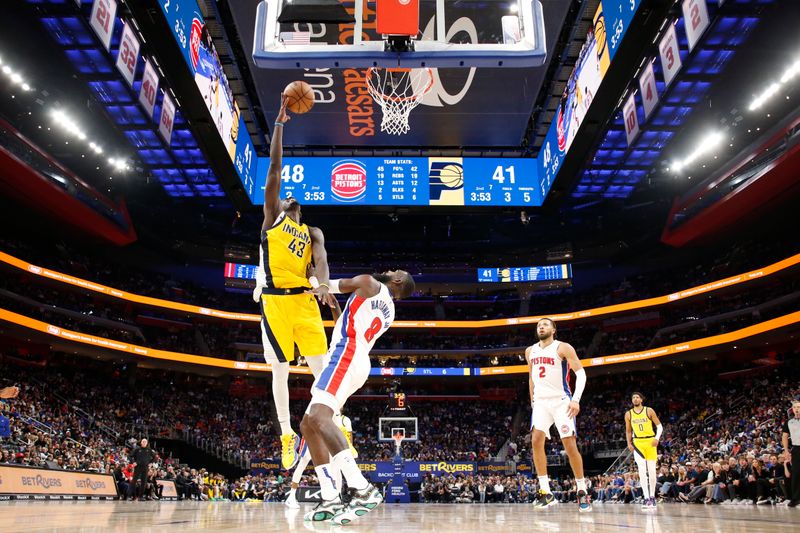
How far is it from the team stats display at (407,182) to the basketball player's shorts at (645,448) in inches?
398

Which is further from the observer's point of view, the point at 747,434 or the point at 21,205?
the point at 21,205

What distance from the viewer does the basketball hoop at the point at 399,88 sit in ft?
52.8

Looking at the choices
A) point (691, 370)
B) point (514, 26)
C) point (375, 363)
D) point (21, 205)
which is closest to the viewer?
point (514, 26)

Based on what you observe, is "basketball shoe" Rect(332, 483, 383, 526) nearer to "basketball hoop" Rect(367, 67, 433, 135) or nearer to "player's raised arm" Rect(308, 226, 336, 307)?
"player's raised arm" Rect(308, 226, 336, 307)

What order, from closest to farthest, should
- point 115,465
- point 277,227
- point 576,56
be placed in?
point 277,227 → point 576,56 → point 115,465

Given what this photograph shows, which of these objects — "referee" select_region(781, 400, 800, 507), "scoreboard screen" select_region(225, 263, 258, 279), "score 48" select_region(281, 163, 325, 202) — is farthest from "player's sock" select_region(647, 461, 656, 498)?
"scoreboard screen" select_region(225, 263, 258, 279)

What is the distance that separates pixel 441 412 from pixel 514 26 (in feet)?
102

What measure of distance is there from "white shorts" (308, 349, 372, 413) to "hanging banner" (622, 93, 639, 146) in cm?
1585

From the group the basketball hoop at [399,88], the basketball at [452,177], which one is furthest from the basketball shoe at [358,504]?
the basketball at [452,177]

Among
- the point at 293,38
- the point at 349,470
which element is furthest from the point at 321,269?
the point at 293,38

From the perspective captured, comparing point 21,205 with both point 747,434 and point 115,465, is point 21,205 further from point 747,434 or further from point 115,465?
point 747,434

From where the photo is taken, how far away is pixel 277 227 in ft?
18.1

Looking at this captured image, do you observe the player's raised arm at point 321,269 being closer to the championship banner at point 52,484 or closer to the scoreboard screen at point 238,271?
the championship banner at point 52,484

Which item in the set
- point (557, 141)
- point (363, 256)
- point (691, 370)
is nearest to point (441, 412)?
point (363, 256)
